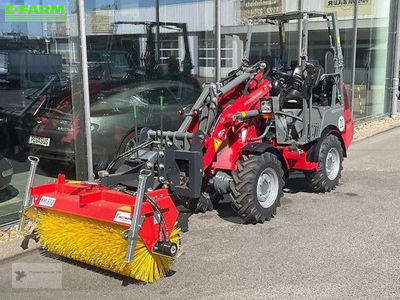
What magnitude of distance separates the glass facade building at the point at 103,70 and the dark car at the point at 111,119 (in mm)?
13

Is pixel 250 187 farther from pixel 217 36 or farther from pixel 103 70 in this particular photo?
pixel 217 36

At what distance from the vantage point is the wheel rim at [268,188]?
5.52m

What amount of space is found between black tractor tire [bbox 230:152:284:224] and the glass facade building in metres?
1.95

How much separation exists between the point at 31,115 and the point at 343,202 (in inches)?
158

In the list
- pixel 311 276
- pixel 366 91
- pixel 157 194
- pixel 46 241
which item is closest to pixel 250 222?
pixel 311 276

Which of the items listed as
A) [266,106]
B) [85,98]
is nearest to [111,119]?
[85,98]

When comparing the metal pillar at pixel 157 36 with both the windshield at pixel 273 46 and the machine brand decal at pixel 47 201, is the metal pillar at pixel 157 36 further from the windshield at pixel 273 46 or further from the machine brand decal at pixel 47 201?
the machine brand decal at pixel 47 201

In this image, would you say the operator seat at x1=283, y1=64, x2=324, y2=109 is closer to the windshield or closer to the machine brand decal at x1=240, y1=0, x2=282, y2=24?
the windshield

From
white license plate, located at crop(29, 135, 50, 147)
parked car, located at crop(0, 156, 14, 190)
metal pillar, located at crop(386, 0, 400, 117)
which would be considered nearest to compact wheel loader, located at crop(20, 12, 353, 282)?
parked car, located at crop(0, 156, 14, 190)

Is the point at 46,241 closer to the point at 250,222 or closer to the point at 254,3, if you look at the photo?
the point at 250,222

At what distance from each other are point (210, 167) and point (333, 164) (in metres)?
2.29

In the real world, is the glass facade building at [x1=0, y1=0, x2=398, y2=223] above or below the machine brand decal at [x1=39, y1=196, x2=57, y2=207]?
above
